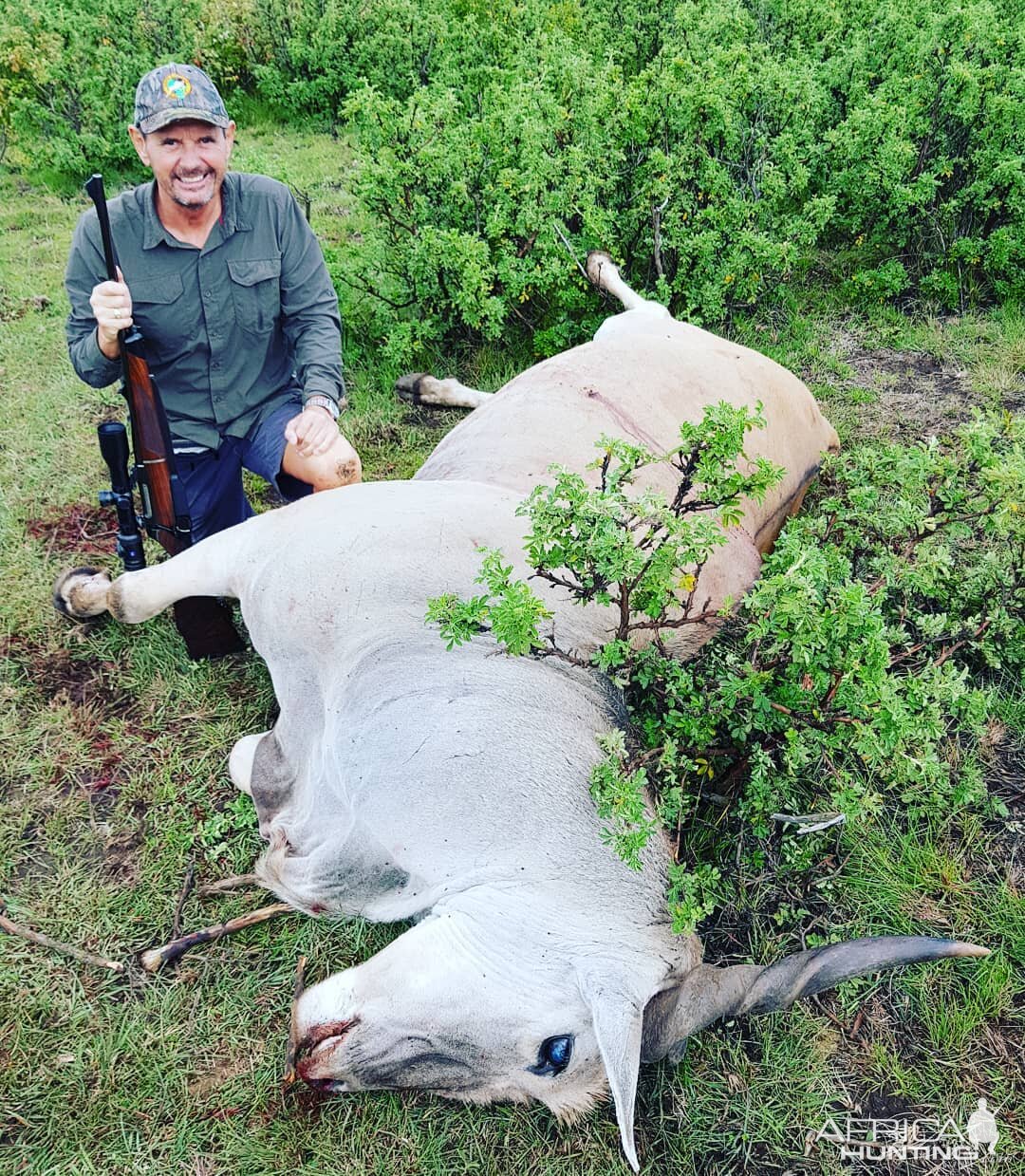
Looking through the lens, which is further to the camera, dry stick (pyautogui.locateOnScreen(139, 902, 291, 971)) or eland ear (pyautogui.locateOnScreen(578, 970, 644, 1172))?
dry stick (pyautogui.locateOnScreen(139, 902, 291, 971))

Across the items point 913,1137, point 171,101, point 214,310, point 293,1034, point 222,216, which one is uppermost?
point 171,101

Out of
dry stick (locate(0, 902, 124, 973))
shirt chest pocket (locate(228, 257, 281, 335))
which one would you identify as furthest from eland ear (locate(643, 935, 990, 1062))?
shirt chest pocket (locate(228, 257, 281, 335))

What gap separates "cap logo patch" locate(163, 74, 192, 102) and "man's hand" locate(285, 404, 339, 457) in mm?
1286

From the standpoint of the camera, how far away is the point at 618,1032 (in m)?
2.40

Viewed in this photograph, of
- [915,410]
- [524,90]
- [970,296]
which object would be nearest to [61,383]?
[524,90]

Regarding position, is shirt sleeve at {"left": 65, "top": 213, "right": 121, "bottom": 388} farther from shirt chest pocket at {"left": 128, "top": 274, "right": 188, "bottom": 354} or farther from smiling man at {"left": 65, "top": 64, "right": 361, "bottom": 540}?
shirt chest pocket at {"left": 128, "top": 274, "right": 188, "bottom": 354}

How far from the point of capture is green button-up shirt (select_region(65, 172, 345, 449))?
13.1ft

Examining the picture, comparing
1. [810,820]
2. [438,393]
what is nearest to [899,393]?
[438,393]

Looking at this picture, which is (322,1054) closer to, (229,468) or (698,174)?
(229,468)

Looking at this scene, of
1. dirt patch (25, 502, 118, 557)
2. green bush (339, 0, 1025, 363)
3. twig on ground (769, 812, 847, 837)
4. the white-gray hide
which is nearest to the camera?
the white-gray hide

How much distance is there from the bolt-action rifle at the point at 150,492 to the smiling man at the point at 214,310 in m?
0.17

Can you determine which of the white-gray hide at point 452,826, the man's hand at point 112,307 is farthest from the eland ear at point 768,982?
the man's hand at point 112,307

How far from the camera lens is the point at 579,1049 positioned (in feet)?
8.23

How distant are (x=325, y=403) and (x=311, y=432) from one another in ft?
0.66
